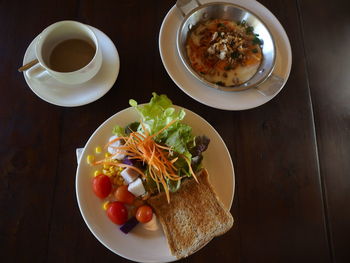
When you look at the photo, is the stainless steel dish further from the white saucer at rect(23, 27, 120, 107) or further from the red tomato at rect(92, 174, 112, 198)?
the red tomato at rect(92, 174, 112, 198)

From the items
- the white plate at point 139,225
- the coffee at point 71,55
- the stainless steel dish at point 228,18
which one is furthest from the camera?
the stainless steel dish at point 228,18

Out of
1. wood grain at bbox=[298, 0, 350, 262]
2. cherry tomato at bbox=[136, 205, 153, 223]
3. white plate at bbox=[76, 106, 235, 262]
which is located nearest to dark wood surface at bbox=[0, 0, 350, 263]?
wood grain at bbox=[298, 0, 350, 262]

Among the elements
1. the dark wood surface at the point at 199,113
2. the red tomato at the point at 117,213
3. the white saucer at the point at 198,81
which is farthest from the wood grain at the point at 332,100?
the red tomato at the point at 117,213

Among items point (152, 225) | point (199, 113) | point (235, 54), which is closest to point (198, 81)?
point (199, 113)

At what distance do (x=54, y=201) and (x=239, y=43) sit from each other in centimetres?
103

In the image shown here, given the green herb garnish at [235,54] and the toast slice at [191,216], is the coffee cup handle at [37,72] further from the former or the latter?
the green herb garnish at [235,54]

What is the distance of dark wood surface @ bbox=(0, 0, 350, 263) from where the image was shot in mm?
1018

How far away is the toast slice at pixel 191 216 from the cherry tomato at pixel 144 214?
4 cm

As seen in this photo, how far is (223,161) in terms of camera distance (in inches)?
41.2

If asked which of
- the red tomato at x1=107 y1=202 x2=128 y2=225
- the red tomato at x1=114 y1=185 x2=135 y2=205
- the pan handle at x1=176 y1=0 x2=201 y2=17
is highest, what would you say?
the pan handle at x1=176 y1=0 x2=201 y2=17

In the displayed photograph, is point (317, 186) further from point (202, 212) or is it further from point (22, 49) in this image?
point (22, 49)

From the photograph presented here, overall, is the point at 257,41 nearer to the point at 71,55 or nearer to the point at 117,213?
the point at 71,55

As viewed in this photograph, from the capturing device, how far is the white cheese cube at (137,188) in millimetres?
942

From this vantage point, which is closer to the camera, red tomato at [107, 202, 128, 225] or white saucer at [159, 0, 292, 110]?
red tomato at [107, 202, 128, 225]
